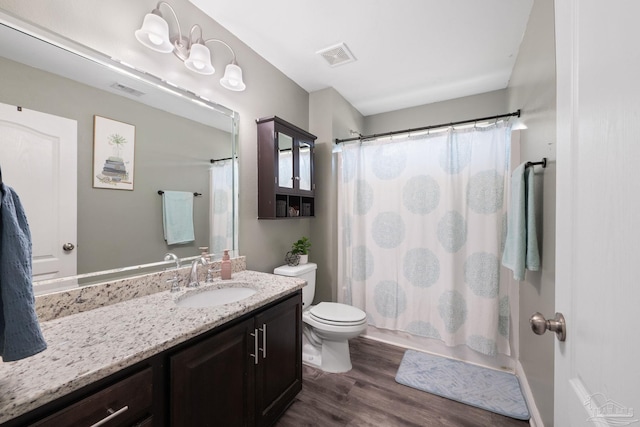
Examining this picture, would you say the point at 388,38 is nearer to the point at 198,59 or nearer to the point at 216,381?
the point at 198,59

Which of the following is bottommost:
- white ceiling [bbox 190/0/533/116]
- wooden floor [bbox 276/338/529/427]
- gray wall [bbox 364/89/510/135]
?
wooden floor [bbox 276/338/529/427]

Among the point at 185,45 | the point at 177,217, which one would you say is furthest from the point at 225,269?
the point at 185,45

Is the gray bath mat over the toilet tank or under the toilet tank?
under

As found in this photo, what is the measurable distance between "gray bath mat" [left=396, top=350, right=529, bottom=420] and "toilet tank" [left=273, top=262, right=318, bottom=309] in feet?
3.05

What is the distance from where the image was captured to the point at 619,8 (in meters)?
0.41

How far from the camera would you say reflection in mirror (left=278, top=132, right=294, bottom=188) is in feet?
6.64

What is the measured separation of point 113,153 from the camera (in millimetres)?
1197

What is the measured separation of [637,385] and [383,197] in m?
2.12

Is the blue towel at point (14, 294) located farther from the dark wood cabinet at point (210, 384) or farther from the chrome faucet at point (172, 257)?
the chrome faucet at point (172, 257)

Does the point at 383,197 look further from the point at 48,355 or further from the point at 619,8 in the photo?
the point at 48,355

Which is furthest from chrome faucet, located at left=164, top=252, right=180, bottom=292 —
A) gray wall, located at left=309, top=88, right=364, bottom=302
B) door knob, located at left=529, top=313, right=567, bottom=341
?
door knob, located at left=529, top=313, right=567, bottom=341

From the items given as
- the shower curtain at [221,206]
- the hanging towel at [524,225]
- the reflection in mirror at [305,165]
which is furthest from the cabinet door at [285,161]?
the hanging towel at [524,225]

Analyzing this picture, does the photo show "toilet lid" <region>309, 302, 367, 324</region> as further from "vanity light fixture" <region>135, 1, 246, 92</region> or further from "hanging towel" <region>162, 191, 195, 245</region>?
"vanity light fixture" <region>135, 1, 246, 92</region>

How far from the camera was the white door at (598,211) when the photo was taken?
1.26 ft
